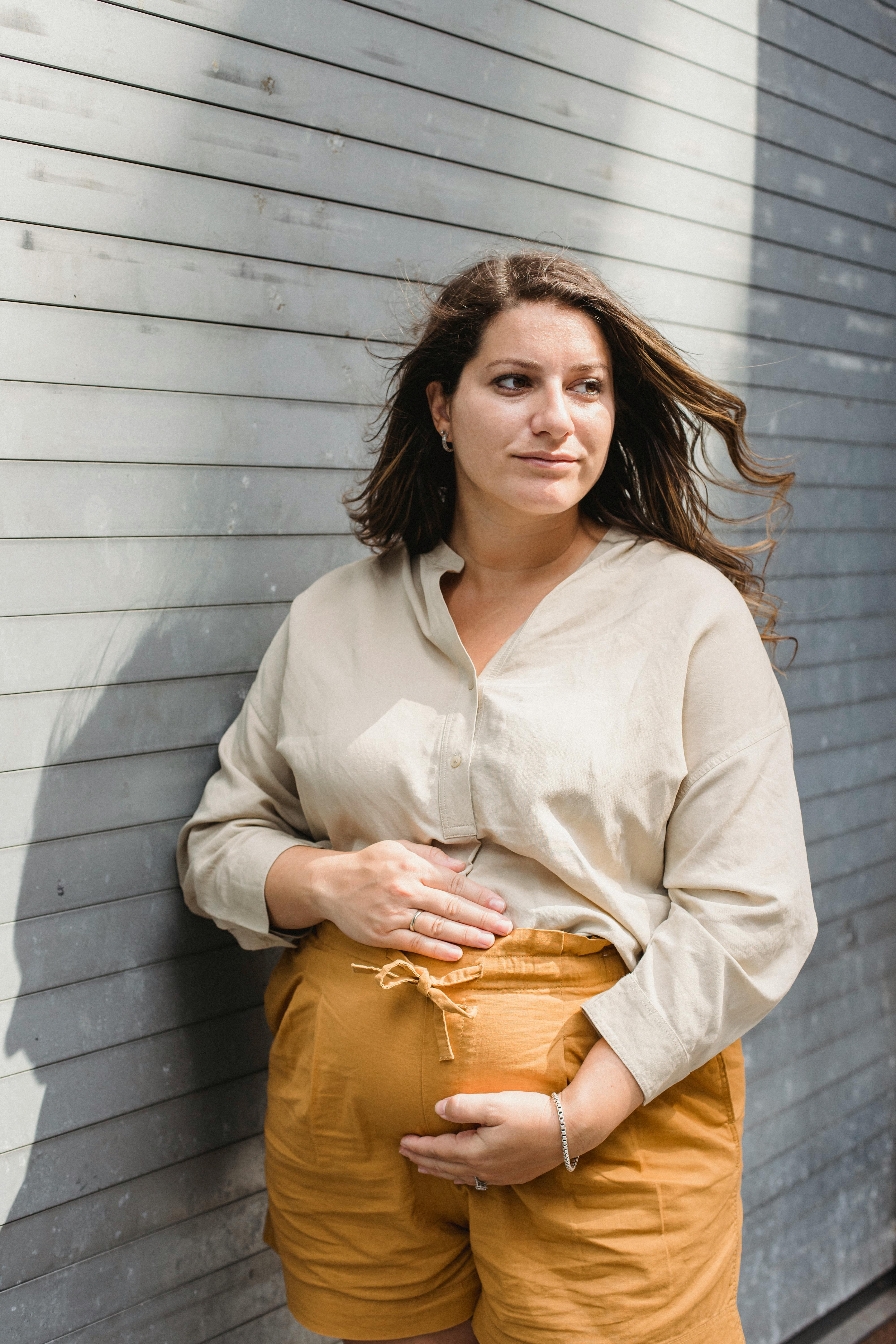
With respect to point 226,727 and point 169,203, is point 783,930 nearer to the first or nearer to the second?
point 226,727

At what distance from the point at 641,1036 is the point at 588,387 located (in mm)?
871

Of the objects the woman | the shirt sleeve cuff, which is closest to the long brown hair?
the woman

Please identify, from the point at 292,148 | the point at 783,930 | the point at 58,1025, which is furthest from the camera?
the point at 292,148

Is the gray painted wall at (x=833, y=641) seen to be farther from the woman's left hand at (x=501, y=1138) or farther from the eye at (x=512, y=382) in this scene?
the woman's left hand at (x=501, y=1138)

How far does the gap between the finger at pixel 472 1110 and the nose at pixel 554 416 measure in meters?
0.86

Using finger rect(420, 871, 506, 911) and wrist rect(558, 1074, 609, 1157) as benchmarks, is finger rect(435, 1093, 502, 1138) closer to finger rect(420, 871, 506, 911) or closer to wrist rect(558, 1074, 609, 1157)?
wrist rect(558, 1074, 609, 1157)

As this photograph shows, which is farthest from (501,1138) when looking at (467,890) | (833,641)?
(833,641)

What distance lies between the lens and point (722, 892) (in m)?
1.37

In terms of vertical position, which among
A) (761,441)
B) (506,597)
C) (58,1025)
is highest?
(761,441)

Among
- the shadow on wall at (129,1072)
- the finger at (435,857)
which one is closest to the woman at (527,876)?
the finger at (435,857)

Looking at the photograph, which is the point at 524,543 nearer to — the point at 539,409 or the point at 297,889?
the point at 539,409

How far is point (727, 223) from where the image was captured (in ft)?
8.00

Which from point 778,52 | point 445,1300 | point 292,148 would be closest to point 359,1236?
point 445,1300

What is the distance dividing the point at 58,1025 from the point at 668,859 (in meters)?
0.95
